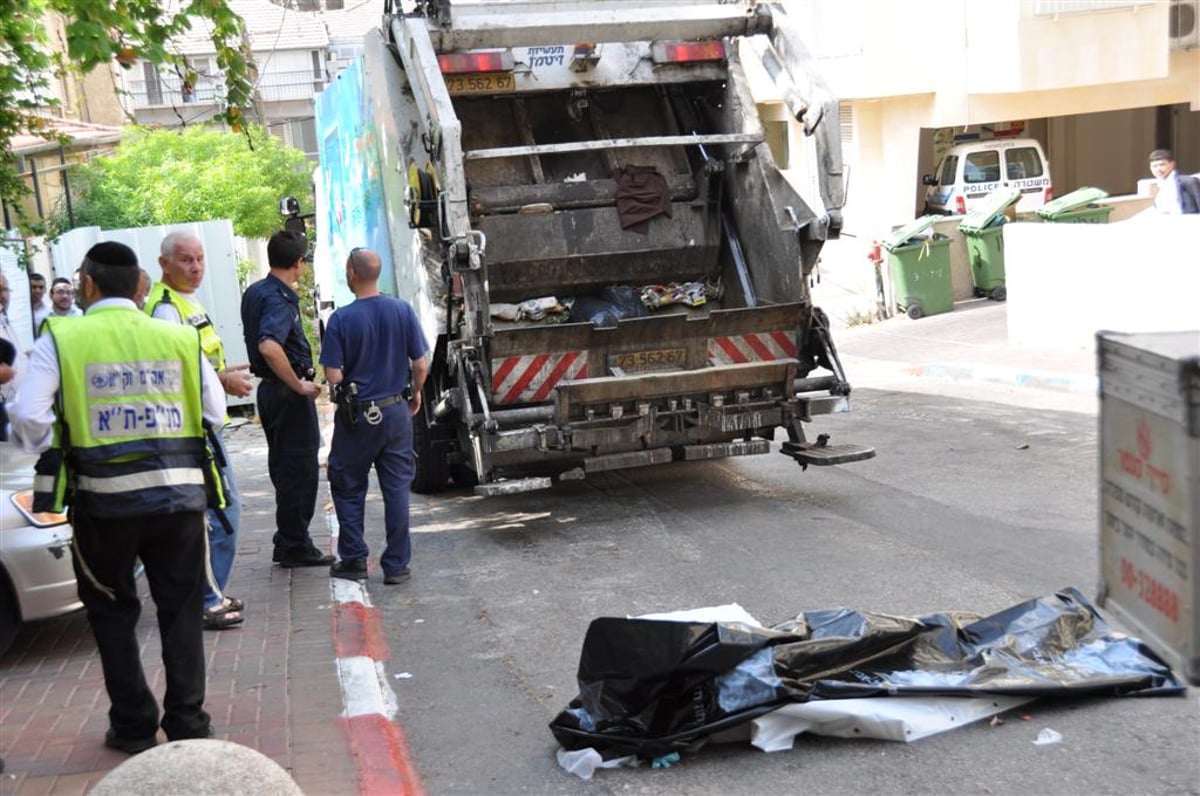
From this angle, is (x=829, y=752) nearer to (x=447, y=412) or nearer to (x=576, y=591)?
(x=576, y=591)

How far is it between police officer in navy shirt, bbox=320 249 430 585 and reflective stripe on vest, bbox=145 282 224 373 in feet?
2.69

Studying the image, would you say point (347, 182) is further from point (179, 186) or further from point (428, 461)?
point (179, 186)

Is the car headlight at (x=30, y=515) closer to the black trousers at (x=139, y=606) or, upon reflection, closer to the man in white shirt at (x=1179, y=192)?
the black trousers at (x=139, y=606)

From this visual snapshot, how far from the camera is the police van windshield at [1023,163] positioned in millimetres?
20984

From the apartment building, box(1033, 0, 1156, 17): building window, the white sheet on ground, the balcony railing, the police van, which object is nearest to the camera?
the white sheet on ground

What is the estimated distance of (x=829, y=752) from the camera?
455cm

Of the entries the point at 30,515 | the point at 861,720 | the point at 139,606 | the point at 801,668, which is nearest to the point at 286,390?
the point at 30,515

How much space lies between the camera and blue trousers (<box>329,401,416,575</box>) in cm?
705

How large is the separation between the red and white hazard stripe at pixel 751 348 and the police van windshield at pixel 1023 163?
1369cm

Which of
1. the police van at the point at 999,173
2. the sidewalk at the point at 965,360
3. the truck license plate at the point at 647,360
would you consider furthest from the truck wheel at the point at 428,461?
the police van at the point at 999,173

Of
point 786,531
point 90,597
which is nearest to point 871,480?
point 786,531

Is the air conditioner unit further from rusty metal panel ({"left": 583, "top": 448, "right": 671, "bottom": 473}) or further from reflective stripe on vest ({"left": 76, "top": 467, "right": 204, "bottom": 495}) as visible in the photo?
reflective stripe on vest ({"left": 76, "top": 467, "right": 204, "bottom": 495})

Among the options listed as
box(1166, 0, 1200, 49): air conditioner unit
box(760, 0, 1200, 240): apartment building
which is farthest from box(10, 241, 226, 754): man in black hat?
box(1166, 0, 1200, 49): air conditioner unit

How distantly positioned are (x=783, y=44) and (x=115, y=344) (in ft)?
17.2
